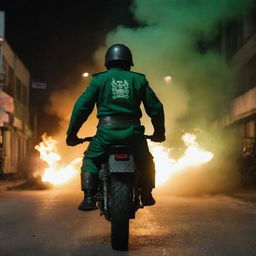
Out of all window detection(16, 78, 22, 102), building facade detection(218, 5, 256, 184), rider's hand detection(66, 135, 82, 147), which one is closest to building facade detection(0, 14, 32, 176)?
window detection(16, 78, 22, 102)

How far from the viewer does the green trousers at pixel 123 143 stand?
19.5 ft

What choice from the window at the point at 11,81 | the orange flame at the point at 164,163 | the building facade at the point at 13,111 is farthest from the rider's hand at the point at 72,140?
the window at the point at 11,81

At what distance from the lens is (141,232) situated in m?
7.30

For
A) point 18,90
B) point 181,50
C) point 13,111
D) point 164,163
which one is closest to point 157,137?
point 164,163

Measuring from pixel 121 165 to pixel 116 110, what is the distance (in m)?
0.63

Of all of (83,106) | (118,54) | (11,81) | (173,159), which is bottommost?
(173,159)

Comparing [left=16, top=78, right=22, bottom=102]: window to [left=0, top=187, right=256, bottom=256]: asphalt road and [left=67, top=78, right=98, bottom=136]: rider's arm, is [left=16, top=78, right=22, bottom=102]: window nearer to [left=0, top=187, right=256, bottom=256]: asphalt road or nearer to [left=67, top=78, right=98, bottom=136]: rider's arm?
[left=0, top=187, right=256, bottom=256]: asphalt road

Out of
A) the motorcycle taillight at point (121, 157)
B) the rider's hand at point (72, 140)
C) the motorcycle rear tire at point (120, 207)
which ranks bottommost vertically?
the motorcycle rear tire at point (120, 207)

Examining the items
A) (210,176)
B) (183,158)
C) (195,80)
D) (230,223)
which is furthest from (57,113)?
(230,223)

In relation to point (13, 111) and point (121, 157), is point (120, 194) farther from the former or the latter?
point (13, 111)

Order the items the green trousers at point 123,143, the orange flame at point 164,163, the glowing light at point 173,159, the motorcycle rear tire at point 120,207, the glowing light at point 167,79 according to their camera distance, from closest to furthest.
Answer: the motorcycle rear tire at point 120,207, the green trousers at point 123,143, the glowing light at point 173,159, the orange flame at point 164,163, the glowing light at point 167,79

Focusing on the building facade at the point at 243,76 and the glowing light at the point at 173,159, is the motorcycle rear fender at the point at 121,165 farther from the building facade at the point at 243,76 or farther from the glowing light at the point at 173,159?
the building facade at the point at 243,76

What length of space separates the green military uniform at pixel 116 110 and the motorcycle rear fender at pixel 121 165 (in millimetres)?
246

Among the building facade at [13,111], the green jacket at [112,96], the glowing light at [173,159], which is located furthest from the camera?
the building facade at [13,111]
